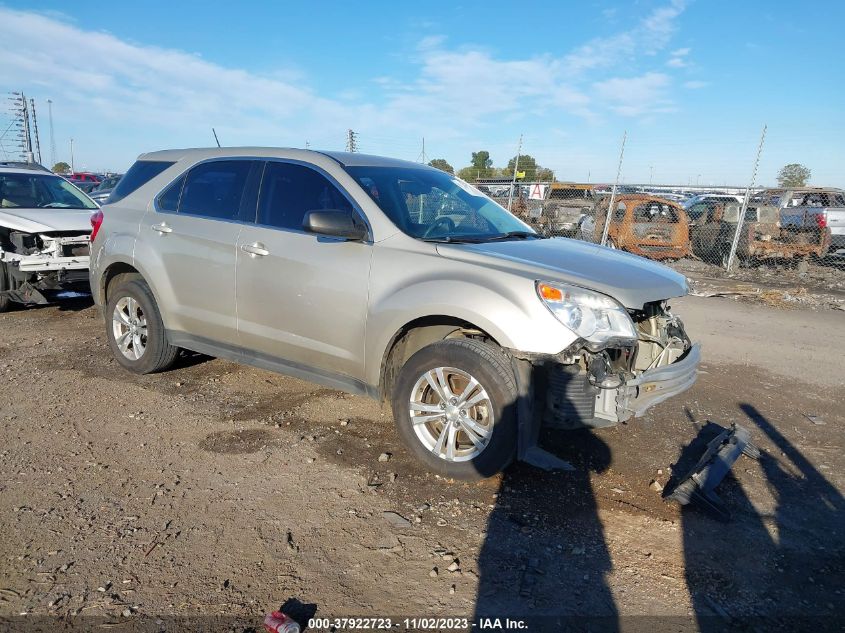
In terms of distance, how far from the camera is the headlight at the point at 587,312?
3.27 m

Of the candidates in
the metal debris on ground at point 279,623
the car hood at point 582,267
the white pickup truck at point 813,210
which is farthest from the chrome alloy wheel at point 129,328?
the white pickup truck at point 813,210

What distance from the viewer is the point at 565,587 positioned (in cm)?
271

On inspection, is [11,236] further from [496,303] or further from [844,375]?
[844,375]

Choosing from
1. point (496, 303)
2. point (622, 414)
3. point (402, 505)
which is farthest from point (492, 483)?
point (496, 303)

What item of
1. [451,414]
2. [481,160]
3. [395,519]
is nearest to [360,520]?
[395,519]

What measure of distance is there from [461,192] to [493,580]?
3049 mm

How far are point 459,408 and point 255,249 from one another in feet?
6.21

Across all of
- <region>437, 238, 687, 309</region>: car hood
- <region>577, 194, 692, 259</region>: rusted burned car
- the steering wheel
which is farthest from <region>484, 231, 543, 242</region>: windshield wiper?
<region>577, 194, 692, 259</region>: rusted burned car

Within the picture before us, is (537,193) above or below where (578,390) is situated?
above

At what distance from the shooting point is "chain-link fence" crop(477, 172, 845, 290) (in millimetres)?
12625

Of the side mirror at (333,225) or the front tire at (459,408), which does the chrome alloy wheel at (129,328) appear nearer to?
the side mirror at (333,225)

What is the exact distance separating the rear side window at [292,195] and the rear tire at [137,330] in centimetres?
142

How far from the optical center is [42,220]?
711 centimetres

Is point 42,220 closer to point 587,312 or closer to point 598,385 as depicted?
point 587,312
